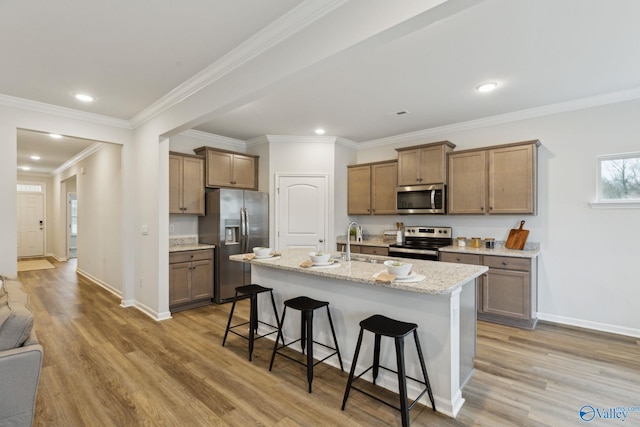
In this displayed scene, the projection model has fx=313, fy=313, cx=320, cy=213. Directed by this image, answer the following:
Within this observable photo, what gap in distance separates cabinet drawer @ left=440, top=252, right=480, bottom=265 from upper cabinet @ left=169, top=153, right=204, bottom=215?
3.65 metres

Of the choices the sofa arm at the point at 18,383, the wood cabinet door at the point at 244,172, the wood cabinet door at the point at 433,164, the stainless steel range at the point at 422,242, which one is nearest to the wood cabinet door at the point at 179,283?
the wood cabinet door at the point at 244,172

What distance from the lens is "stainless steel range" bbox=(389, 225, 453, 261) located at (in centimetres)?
437

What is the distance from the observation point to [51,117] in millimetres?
3918

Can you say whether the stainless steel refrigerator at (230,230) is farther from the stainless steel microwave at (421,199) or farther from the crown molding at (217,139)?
the stainless steel microwave at (421,199)

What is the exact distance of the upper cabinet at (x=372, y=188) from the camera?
17.2 ft

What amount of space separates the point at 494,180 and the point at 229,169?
3.93 metres

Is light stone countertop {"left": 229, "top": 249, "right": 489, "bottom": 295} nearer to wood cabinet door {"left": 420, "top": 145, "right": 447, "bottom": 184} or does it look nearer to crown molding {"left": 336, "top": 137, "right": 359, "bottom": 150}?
wood cabinet door {"left": 420, "top": 145, "right": 447, "bottom": 184}

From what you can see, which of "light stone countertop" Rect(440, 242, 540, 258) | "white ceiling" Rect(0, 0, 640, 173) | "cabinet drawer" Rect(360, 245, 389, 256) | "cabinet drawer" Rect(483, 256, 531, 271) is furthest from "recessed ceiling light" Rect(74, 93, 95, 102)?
"cabinet drawer" Rect(483, 256, 531, 271)

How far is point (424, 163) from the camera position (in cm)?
470

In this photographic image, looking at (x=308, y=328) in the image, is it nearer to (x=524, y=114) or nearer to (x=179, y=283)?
(x=179, y=283)

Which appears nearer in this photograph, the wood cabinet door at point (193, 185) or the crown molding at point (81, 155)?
the wood cabinet door at point (193, 185)

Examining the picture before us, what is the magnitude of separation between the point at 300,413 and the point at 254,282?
1.63 meters

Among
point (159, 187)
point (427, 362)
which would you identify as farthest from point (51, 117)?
point (427, 362)

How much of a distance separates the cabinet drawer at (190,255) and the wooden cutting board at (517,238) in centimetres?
421
